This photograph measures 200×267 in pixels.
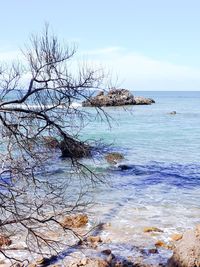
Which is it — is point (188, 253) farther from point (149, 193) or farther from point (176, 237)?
point (149, 193)

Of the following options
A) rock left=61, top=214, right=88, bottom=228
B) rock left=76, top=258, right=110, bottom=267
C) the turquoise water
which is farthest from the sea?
rock left=76, top=258, right=110, bottom=267

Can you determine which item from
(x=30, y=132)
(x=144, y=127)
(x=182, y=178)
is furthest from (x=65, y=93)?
(x=144, y=127)

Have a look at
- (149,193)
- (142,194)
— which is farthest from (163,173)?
(142,194)

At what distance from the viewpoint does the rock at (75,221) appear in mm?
11588

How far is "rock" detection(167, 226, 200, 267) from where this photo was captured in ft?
24.9

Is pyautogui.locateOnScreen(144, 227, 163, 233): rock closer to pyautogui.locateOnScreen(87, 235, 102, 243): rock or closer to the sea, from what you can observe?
the sea

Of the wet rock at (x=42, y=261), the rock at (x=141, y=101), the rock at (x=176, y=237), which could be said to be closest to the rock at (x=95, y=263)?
the wet rock at (x=42, y=261)

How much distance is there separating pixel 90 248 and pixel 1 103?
4390mm

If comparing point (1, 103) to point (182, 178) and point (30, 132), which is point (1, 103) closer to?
point (30, 132)

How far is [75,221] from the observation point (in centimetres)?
1172

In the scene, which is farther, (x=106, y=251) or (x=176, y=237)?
(x=176, y=237)

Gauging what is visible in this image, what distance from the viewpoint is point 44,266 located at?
29.2 feet

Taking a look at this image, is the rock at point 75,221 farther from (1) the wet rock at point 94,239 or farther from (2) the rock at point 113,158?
(2) the rock at point 113,158

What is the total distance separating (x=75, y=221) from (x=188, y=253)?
468 cm
